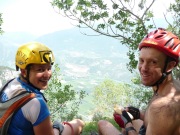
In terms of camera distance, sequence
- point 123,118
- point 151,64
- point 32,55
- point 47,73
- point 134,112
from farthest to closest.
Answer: point 134,112
point 123,118
point 47,73
point 32,55
point 151,64

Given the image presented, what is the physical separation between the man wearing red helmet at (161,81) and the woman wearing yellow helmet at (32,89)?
131 centimetres

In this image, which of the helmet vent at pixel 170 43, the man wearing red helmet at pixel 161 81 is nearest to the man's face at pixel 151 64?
the man wearing red helmet at pixel 161 81

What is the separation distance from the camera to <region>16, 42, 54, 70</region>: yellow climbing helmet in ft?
12.2

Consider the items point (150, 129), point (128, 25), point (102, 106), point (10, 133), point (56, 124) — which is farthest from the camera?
point (102, 106)

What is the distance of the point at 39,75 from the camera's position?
377cm

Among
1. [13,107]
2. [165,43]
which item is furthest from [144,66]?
[13,107]

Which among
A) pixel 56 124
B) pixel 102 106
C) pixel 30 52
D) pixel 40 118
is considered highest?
pixel 30 52

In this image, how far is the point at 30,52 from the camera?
3.76 metres

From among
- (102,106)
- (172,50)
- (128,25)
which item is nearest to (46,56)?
(172,50)

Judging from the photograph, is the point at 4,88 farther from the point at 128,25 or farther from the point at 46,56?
the point at 128,25

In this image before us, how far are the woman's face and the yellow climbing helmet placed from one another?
0.30 feet

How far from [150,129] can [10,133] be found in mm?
1762

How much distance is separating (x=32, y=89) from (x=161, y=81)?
177 cm

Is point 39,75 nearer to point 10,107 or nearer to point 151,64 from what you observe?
point 10,107
